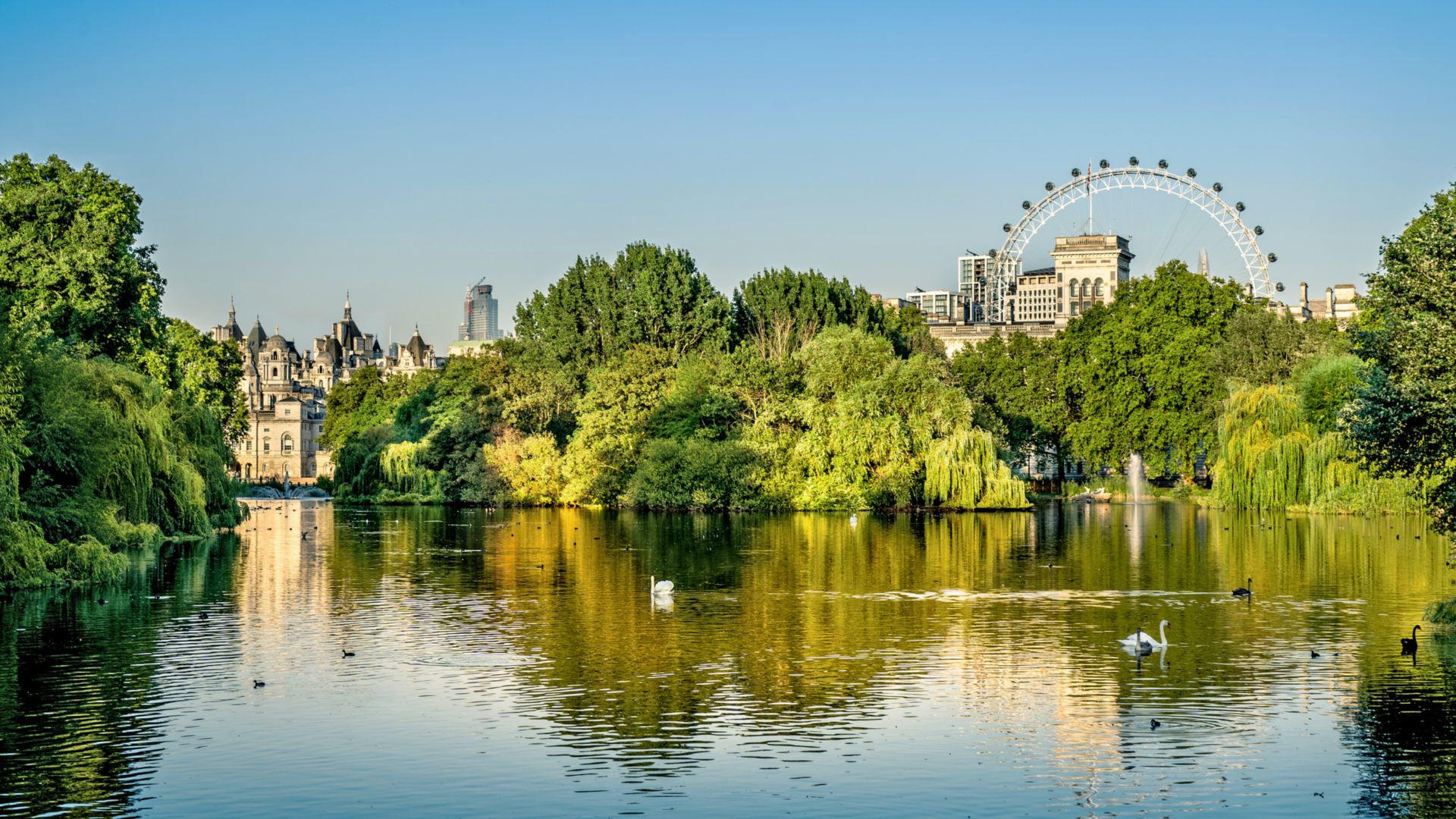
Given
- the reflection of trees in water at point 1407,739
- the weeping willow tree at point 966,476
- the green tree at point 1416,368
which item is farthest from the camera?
the weeping willow tree at point 966,476

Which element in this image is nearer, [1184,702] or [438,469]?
[1184,702]

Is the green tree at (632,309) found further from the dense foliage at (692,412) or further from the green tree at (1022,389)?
the green tree at (1022,389)

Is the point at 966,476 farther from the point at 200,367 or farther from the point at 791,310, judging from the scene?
the point at 200,367

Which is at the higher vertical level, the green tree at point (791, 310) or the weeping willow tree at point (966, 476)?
the green tree at point (791, 310)

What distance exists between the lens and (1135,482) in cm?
9306

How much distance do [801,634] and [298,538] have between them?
120 feet

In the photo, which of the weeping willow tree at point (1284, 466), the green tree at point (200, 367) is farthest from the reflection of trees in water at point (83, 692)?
the weeping willow tree at point (1284, 466)

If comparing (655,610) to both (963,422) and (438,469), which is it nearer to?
(963,422)

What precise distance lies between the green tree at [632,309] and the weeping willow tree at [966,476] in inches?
765

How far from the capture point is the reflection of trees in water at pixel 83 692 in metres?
18.0

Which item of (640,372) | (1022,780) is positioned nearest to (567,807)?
(1022,780)

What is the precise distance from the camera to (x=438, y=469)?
9781cm

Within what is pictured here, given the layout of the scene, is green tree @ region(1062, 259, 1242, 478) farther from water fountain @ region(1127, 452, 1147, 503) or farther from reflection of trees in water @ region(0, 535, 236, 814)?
reflection of trees in water @ region(0, 535, 236, 814)

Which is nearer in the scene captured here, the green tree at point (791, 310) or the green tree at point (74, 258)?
the green tree at point (74, 258)
